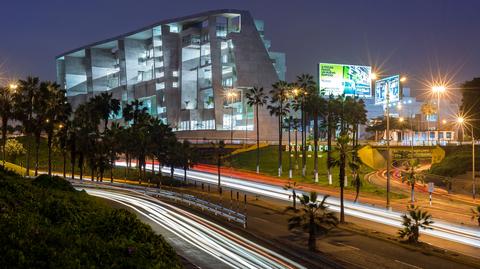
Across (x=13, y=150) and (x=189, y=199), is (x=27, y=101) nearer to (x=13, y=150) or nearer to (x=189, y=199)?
(x=13, y=150)

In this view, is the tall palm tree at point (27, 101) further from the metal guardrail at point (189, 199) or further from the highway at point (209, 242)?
the highway at point (209, 242)

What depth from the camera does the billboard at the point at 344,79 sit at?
105 m

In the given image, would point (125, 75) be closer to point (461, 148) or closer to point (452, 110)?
point (461, 148)

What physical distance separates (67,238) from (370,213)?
33672mm

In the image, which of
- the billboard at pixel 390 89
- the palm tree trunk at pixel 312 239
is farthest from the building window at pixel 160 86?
the palm tree trunk at pixel 312 239

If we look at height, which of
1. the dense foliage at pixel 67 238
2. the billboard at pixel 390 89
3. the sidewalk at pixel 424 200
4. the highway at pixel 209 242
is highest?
the billboard at pixel 390 89

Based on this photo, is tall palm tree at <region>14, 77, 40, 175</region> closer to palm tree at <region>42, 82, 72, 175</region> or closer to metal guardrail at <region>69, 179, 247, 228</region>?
palm tree at <region>42, 82, 72, 175</region>

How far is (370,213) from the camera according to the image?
40406mm

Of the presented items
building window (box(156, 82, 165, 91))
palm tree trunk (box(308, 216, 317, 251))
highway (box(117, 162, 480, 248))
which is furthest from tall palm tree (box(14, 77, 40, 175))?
building window (box(156, 82, 165, 91))

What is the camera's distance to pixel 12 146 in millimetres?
86250

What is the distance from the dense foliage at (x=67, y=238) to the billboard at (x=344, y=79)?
92.6 meters

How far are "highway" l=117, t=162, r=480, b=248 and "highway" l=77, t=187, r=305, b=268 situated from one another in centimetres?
1233

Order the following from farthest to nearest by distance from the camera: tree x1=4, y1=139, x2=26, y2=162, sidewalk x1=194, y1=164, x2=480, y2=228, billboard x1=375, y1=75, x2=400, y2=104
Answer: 1. billboard x1=375, y1=75, x2=400, y2=104
2. tree x1=4, y1=139, x2=26, y2=162
3. sidewalk x1=194, y1=164, x2=480, y2=228

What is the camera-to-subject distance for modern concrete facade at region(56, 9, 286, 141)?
120438mm
